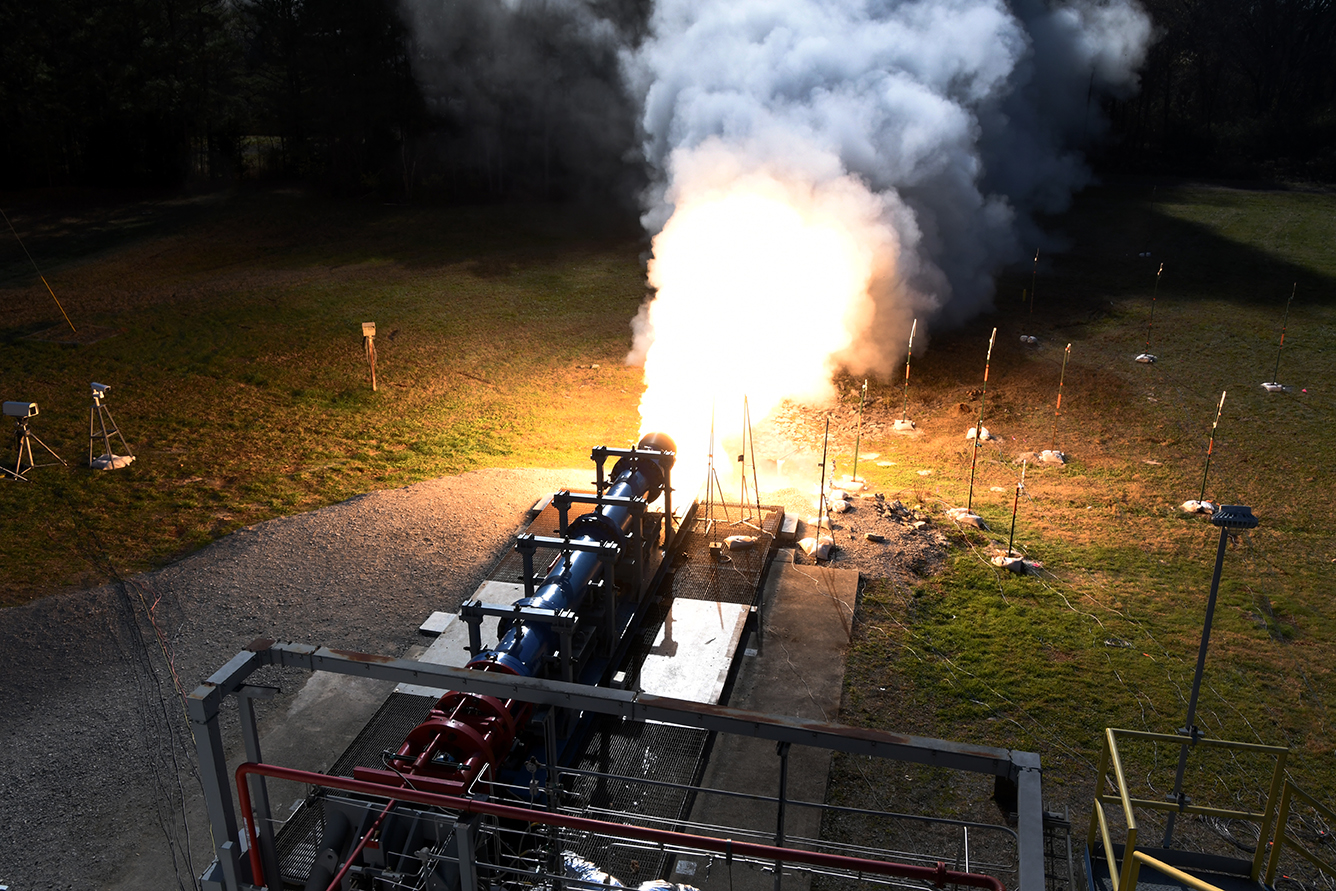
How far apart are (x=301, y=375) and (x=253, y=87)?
23249mm

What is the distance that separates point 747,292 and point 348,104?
83.7ft

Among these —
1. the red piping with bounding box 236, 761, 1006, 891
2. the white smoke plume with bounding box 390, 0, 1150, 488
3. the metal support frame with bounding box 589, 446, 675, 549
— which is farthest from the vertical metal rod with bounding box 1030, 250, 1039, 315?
the red piping with bounding box 236, 761, 1006, 891

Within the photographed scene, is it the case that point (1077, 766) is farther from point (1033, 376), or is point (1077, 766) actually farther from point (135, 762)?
point (1033, 376)

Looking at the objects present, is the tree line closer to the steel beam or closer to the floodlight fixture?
the floodlight fixture

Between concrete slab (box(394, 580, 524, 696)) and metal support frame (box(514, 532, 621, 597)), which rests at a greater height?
metal support frame (box(514, 532, 621, 597))

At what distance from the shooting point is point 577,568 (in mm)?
10070

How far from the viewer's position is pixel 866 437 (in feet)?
63.5

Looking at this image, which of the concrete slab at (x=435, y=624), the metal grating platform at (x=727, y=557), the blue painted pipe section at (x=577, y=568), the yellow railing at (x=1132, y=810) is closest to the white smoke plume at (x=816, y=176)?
the metal grating platform at (x=727, y=557)

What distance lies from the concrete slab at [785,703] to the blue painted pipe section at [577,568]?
205 cm

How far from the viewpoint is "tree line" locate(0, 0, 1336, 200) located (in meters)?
36.2

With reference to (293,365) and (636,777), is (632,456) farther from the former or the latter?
(293,365)

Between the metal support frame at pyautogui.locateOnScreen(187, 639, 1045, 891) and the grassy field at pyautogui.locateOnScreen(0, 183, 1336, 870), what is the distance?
167 inches

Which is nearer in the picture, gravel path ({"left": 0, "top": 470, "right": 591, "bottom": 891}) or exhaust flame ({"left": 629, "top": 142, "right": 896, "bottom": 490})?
gravel path ({"left": 0, "top": 470, "right": 591, "bottom": 891})

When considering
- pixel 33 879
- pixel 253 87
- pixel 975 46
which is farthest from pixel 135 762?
pixel 253 87
